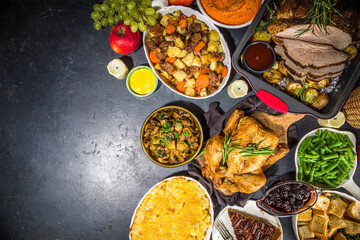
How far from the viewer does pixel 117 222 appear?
2.46 metres

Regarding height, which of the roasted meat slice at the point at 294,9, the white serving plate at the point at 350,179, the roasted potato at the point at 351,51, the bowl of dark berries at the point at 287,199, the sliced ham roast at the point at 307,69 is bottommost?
the bowl of dark berries at the point at 287,199

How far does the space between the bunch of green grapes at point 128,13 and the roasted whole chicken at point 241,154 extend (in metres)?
1.17

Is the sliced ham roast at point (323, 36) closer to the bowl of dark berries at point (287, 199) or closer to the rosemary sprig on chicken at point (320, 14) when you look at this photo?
the rosemary sprig on chicken at point (320, 14)

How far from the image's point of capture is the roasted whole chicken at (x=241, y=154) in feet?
6.35

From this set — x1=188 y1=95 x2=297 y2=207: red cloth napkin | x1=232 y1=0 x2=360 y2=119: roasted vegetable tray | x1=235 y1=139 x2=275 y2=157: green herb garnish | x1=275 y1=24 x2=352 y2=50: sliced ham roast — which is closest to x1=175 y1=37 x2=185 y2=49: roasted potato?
x1=232 y1=0 x2=360 y2=119: roasted vegetable tray

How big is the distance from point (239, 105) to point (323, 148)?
34.9 inches

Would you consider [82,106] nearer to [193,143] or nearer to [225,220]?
[193,143]

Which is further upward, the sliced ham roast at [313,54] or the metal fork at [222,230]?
the sliced ham roast at [313,54]

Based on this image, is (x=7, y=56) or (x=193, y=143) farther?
(x=7, y=56)

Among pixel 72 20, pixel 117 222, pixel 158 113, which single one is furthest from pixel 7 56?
pixel 117 222

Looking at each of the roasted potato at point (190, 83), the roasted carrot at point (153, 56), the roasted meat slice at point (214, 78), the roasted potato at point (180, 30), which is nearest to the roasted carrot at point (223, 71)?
the roasted meat slice at point (214, 78)

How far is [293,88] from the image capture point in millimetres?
2061

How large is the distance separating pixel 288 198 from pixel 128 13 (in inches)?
87.6

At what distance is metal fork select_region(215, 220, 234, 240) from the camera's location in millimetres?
2252
